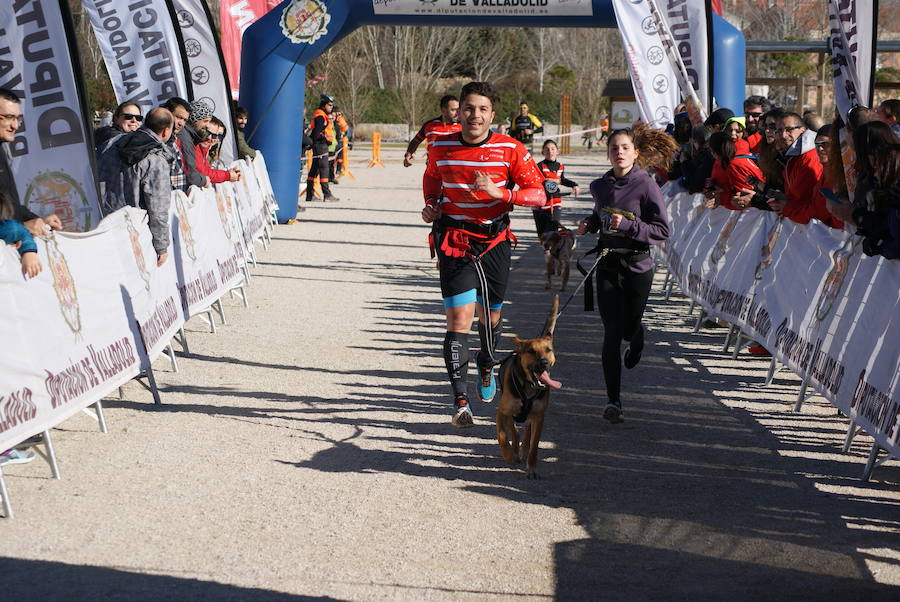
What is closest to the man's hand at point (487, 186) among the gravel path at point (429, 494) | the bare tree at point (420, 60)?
the gravel path at point (429, 494)

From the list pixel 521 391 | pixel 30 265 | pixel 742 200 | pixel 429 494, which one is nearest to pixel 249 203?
pixel 742 200

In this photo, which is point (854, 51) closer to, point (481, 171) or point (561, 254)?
point (481, 171)

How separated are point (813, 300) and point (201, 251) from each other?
5.62 metres

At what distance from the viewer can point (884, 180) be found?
21.2ft

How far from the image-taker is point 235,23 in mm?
22422

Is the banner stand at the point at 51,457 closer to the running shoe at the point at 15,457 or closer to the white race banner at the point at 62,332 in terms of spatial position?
the white race banner at the point at 62,332

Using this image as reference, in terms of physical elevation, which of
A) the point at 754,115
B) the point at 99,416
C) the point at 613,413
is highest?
the point at 754,115

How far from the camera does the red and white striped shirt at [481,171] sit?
713 centimetres

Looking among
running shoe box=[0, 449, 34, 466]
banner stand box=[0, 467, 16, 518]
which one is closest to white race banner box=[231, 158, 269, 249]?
running shoe box=[0, 449, 34, 466]

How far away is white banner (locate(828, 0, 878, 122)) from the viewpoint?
8.27 meters

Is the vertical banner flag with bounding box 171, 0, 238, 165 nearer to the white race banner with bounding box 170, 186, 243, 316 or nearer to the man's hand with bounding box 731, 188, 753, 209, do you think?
the white race banner with bounding box 170, 186, 243, 316

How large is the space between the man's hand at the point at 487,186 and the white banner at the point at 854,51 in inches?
109

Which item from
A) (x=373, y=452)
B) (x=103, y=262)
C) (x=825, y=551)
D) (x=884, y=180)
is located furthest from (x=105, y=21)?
(x=825, y=551)

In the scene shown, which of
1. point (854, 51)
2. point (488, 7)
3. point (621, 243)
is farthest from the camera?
point (488, 7)
